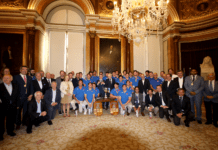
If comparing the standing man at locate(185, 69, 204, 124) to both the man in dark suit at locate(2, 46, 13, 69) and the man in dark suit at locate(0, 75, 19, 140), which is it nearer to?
the man in dark suit at locate(0, 75, 19, 140)

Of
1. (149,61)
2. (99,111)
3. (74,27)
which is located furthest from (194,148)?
(74,27)

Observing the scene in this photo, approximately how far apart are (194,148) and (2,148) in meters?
3.95

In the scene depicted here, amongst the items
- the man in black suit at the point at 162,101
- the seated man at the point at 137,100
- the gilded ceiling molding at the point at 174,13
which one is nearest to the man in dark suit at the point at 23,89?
the seated man at the point at 137,100

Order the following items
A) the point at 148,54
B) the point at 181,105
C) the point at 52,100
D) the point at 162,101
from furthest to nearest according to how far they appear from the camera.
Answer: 1. the point at 148,54
2. the point at 162,101
3. the point at 52,100
4. the point at 181,105

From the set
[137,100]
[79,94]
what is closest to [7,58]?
[79,94]

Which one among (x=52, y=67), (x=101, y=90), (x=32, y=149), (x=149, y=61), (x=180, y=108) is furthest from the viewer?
(x=149, y=61)

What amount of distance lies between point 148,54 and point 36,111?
8533mm

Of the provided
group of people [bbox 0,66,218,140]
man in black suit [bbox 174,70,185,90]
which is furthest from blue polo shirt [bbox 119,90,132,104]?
man in black suit [bbox 174,70,185,90]

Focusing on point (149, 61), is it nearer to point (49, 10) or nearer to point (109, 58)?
point (109, 58)

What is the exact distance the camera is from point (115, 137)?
2.86m

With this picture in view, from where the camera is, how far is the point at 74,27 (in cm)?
898

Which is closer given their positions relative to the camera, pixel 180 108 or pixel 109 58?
pixel 180 108

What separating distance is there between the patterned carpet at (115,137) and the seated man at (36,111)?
0.71 ft

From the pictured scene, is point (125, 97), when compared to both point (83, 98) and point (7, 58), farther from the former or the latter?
point (7, 58)
